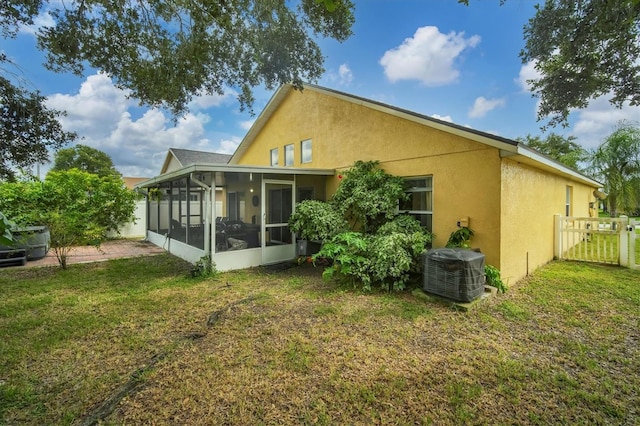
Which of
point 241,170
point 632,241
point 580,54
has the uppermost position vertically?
point 580,54

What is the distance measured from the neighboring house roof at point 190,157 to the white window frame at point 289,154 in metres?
9.06

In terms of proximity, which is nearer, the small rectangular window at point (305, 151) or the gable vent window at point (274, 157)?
the small rectangular window at point (305, 151)

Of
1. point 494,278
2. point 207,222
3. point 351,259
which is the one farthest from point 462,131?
point 207,222

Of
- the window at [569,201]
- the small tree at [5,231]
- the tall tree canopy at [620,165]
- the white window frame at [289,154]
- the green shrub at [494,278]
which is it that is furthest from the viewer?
the tall tree canopy at [620,165]

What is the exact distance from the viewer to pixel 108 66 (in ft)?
17.6

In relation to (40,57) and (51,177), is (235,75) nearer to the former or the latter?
(40,57)

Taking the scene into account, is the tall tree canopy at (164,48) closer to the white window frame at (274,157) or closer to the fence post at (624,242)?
the white window frame at (274,157)

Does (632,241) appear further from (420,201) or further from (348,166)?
(348,166)

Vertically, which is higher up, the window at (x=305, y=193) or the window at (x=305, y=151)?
the window at (x=305, y=151)

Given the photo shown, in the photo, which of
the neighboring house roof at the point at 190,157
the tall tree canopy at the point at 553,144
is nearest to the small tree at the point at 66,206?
the neighboring house roof at the point at 190,157

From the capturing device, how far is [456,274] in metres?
4.85

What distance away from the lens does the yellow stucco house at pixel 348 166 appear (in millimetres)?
5707

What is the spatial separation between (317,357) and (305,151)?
838 cm

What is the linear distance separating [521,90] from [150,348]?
39.8ft
